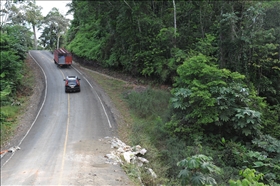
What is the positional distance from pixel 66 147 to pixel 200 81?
9.54 metres

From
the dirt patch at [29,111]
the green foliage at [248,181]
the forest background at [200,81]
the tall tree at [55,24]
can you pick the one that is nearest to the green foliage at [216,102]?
the forest background at [200,81]

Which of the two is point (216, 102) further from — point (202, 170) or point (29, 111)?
point (29, 111)

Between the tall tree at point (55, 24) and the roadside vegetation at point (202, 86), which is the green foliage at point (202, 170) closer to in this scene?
the roadside vegetation at point (202, 86)

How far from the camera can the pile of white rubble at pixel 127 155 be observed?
13.6 metres

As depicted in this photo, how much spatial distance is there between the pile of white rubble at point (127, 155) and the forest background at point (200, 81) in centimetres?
78

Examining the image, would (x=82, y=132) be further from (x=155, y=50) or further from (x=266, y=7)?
(x=266, y=7)

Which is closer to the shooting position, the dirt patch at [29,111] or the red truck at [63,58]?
the dirt patch at [29,111]

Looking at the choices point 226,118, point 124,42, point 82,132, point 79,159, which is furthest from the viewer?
point 124,42

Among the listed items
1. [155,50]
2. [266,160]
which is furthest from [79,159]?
[155,50]

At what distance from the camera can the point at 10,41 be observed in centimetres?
2905

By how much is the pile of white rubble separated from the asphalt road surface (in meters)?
0.47

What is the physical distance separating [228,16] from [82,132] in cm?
1407

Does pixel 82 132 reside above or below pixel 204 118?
below

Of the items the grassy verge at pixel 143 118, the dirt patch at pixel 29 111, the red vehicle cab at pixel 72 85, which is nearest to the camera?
the grassy verge at pixel 143 118
